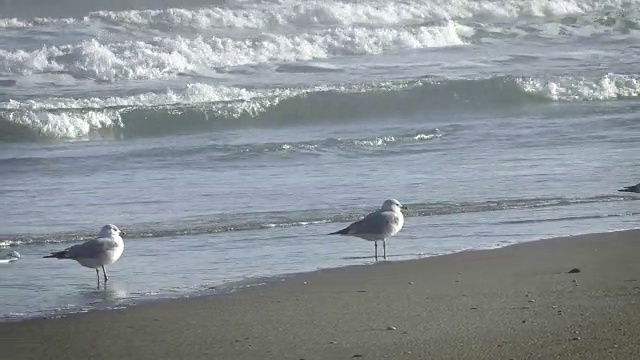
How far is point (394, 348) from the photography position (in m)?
5.85

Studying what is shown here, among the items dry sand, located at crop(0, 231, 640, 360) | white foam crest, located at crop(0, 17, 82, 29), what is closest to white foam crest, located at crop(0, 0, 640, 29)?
white foam crest, located at crop(0, 17, 82, 29)

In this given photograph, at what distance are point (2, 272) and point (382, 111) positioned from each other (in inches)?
443

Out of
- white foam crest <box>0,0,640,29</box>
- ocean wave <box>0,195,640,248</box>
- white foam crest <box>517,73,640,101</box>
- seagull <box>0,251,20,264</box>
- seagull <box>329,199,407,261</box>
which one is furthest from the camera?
white foam crest <box>0,0,640,29</box>

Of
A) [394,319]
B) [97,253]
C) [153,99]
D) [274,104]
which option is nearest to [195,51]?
[153,99]

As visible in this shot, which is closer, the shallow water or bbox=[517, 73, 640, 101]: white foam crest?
the shallow water

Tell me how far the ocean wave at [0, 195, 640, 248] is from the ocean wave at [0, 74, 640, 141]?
767cm

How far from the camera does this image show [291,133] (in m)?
17.2

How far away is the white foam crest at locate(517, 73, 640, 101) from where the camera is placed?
19.9 meters

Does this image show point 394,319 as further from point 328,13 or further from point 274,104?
point 328,13

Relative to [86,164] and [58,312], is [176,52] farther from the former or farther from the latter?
[58,312]

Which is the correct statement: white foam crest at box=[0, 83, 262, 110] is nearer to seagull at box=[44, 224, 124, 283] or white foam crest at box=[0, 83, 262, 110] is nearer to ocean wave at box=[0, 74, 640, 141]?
ocean wave at box=[0, 74, 640, 141]

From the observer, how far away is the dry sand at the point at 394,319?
230 inches

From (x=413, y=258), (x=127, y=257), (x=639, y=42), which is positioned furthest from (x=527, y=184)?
(x=639, y=42)

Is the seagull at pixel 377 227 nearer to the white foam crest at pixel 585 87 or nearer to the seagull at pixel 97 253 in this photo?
the seagull at pixel 97 253
